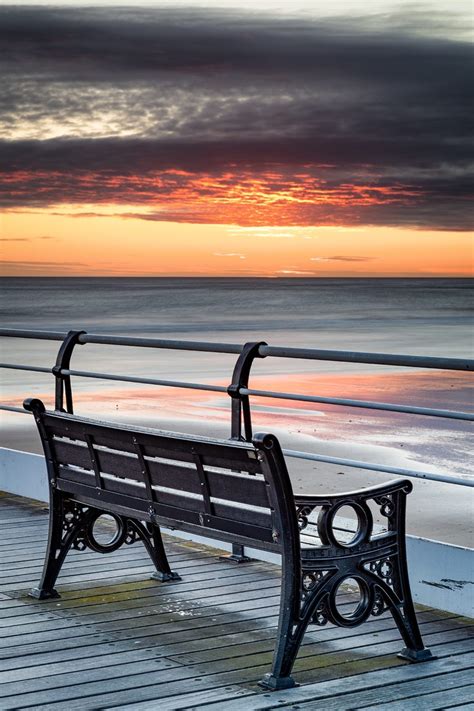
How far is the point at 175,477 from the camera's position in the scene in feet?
14.5

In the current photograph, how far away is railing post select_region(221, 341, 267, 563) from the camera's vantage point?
5.48 meters

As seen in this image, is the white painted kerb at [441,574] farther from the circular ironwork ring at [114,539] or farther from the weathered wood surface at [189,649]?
the circular ironwork ring at [114,539]

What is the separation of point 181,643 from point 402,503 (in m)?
1.00

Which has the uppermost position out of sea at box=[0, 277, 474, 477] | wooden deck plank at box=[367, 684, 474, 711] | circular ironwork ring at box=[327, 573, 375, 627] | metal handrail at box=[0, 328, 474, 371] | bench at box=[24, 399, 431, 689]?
metal handrail at box=[0, 328, 474, 371]

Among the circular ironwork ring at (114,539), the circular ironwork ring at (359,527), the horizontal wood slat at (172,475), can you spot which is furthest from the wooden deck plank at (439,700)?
the circular ironwork ring at (114,539)

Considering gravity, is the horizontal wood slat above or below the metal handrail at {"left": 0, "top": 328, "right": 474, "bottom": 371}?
below

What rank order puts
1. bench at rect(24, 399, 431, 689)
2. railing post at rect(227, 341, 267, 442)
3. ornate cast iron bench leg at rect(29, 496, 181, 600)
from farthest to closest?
1. railing post at rect(227, 341, 267, 442)
2. ornate cast iron bench leg at rect(29, 496, 181, 600)
3. bench at rect(24, 399, 431, 689)

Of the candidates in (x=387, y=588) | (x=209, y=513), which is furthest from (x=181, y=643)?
(x=387, y=588)

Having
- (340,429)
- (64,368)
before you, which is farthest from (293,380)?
(64,368)

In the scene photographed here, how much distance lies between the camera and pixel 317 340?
1834 inches

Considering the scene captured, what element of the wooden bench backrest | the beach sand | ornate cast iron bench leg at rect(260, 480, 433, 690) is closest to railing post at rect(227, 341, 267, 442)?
the wooden bench backrest

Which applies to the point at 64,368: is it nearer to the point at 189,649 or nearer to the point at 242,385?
the point at 242,385

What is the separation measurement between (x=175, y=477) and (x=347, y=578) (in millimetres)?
775

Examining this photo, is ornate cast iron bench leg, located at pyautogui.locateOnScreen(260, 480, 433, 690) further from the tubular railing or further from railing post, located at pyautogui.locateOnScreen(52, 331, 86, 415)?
railing post, located at pyautogui.locateOnScreen(52, 331, 86, 415)
